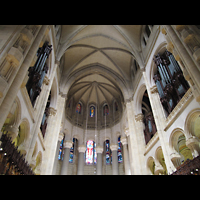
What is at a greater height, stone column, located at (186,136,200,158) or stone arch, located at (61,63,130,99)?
stone arch, located at (61,63,130,99)

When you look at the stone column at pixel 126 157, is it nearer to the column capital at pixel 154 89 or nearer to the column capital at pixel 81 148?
the column capital at pixel 81 148

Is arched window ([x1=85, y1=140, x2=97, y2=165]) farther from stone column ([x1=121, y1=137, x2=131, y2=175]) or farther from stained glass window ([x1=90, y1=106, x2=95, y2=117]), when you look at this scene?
stone column ([x1=121, y1=137, x2=131, y2=175])

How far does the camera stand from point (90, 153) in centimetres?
2056

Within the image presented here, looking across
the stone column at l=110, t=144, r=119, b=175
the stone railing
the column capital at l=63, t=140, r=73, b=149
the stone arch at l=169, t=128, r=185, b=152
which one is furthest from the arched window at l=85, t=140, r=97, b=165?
the stone railing

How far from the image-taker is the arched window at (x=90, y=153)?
65.7 ft

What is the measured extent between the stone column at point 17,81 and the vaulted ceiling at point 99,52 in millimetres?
6140

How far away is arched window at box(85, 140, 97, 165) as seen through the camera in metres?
20.0

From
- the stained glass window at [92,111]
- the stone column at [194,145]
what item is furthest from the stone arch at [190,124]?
the stained glass window at [92,111]

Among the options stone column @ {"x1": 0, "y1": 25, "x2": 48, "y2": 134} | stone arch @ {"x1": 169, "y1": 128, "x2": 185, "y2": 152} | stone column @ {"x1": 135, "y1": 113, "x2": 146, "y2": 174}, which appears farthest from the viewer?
stone column @ {"x1": 135, "y1": 113, "x2": 146, "y2": 174}

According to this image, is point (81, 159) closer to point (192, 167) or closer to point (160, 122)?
point (160, 122)

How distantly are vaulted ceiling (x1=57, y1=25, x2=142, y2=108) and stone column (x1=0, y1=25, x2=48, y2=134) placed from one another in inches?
242
